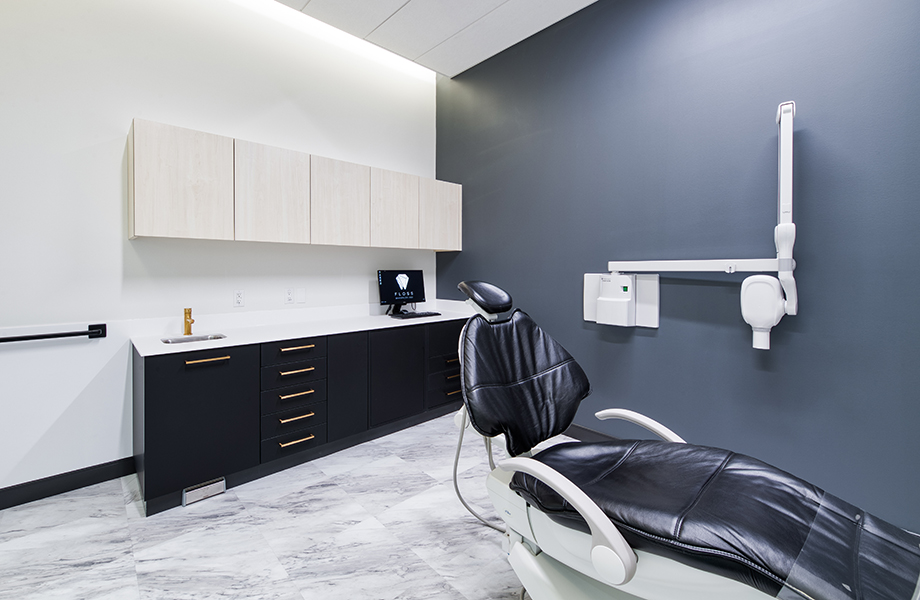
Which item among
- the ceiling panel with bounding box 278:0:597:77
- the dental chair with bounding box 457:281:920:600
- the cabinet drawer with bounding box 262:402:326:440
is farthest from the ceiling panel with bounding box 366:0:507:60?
the cabinet drawer with bounding box 262:402:326:440

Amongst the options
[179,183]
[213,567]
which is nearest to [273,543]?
[213,567]

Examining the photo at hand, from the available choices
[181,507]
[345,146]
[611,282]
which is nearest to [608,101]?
[611,282]

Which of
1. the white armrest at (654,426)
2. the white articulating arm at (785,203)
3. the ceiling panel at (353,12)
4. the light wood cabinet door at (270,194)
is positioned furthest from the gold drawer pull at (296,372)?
the white articulating arm at (785,203)

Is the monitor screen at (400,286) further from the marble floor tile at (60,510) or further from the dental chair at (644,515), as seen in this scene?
the marble floor tile at (60,510)

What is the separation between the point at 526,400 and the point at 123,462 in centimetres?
254

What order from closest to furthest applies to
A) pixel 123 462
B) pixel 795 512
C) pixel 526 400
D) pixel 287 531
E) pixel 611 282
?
pixel 795 512 < pixel 526 400 < pixel 287 531 < pixel 123 462 < pixel 611 282

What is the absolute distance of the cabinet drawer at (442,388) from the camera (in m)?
3.49

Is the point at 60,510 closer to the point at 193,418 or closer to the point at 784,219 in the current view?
the point at 193,418

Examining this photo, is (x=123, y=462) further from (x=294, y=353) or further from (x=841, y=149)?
(x=841, y=149)

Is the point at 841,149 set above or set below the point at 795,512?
above

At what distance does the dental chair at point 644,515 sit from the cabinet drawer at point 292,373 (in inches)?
51.4

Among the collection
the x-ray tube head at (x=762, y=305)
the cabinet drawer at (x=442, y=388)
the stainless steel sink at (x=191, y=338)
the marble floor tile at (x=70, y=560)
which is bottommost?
the marble floor tile at (x=70, y=560)

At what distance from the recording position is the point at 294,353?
8.74ft

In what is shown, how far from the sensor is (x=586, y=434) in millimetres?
3127
